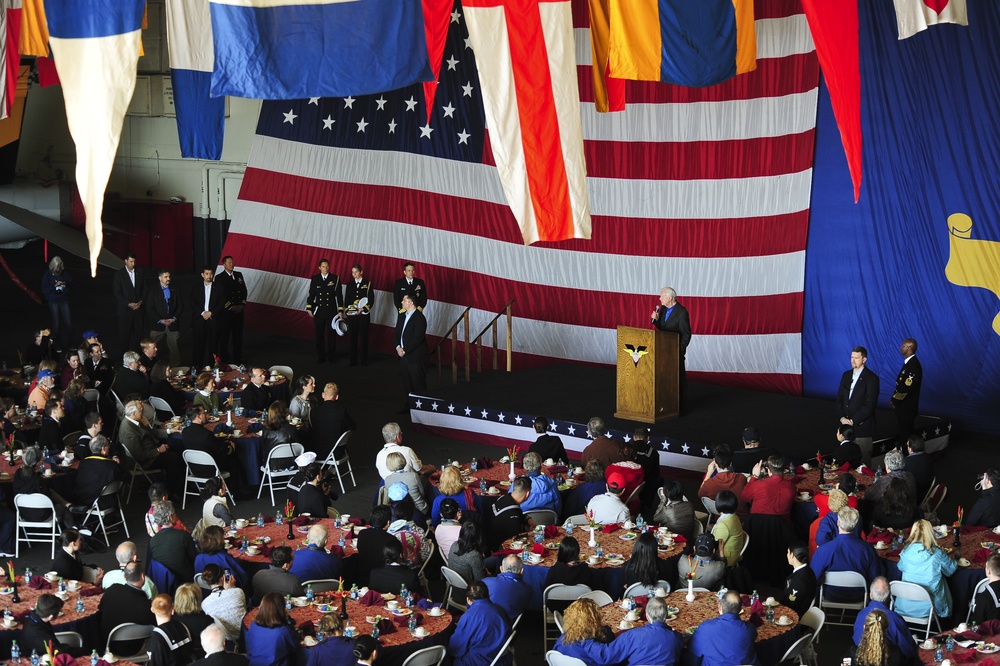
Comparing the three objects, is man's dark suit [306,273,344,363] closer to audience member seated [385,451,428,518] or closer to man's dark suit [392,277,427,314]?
man's dark suit [392,277,427,314]

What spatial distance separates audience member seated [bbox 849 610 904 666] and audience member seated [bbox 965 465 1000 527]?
3213mm

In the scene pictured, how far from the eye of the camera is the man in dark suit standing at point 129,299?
1706 cm

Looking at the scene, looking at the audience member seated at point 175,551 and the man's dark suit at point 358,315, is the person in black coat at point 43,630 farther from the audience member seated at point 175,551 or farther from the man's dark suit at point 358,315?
the man's dark suit at point 358,315

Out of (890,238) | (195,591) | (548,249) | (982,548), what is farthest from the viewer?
(548,249)

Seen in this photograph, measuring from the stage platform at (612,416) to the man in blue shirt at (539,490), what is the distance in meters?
2.86

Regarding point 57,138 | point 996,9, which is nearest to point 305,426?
point 996,9

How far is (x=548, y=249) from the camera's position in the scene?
56.3ft

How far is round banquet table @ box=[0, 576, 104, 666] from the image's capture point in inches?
305

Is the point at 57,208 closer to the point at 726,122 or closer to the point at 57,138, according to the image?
the point at 57,138

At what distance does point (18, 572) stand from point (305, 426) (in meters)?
3.28

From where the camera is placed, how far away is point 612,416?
547 inches

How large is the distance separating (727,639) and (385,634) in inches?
85.5

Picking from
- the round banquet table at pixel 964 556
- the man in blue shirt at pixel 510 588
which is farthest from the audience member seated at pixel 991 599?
the man in blue shirt at pixel 510 588

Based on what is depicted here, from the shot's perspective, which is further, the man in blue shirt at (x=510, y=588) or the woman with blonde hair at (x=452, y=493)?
the woman with blonde hair at (x=452, y=493)
